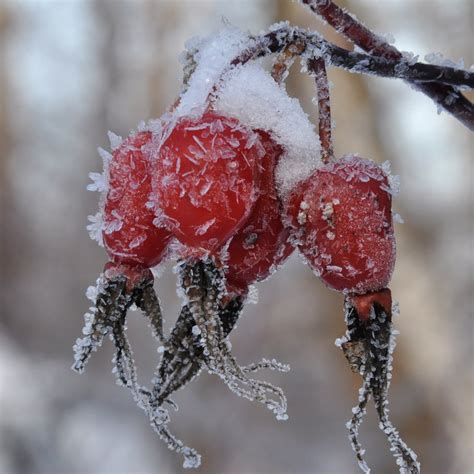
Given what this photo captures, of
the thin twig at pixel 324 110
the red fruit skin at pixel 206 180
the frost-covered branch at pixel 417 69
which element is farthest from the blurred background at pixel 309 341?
the red fruit skin at pixel 206 180

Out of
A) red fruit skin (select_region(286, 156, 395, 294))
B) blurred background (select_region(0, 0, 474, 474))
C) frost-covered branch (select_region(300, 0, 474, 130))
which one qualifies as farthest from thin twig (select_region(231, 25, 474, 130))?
blurred background (select_region(0, 0, 474, 474))

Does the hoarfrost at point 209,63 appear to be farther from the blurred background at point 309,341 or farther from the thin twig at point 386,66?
the blurred background at point 309,341

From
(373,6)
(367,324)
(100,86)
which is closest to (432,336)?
(373,6)

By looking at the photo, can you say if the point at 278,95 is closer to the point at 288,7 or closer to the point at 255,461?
the point at 288,7

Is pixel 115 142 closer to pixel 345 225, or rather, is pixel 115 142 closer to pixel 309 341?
pixel 345 225

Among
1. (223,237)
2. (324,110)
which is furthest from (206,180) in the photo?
(324,110)

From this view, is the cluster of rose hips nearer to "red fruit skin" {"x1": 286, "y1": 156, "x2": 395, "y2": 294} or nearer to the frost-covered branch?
"red fruit skin" {"x1": 286, "y1": 156, "x2": 395, "y2": 294}
